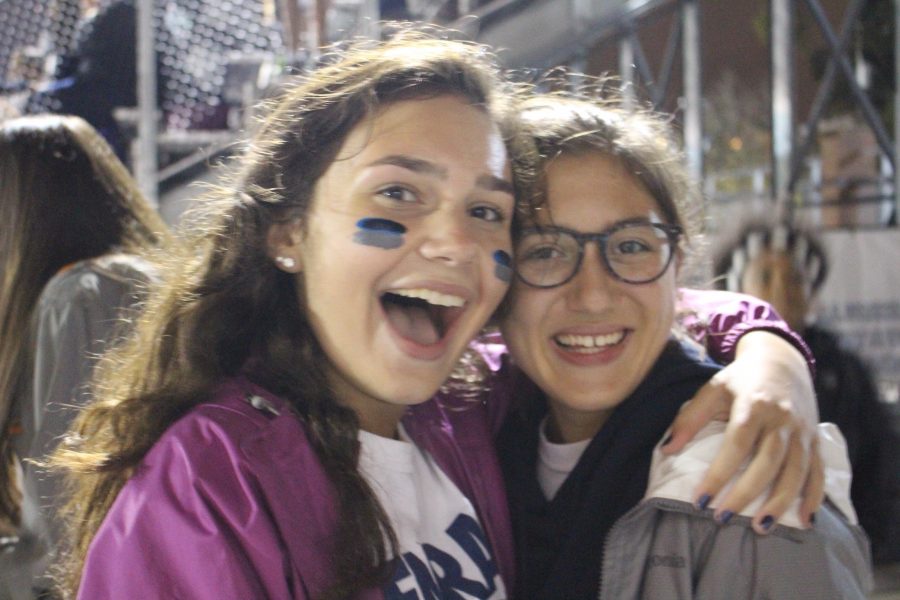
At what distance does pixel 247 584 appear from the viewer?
1122 millimetres

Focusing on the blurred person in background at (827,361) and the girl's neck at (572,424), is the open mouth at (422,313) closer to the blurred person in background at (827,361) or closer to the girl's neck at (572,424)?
the girl's neck at (572,424)

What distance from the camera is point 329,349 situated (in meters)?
1.41

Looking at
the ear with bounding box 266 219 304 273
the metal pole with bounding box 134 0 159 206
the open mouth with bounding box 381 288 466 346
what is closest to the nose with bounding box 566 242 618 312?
the open mouth with bounding box 381 288 466 346

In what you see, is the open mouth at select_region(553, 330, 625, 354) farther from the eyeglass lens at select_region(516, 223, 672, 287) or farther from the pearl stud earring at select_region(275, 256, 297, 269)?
the pearl stud earring at select_region(275, 256, 297, 269)

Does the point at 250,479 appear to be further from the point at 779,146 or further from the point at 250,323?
the point at 779,146

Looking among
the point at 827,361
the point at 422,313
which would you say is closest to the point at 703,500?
the point at 422,313

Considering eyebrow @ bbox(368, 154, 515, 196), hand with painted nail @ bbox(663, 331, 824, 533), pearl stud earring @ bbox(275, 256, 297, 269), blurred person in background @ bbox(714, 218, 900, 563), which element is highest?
eyebrow @ bbox(368, 154, 515, 196)

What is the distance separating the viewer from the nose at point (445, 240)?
4.50 ft

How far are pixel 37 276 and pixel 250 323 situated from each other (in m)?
1.05

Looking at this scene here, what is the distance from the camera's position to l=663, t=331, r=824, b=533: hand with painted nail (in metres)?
1.33

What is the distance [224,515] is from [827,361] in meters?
2.40

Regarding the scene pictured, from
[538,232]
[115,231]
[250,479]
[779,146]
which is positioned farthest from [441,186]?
[779,146]

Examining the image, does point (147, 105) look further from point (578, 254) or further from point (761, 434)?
point (761, 434)

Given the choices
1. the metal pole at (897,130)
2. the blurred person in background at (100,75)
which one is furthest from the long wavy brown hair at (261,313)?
the blurred person in background at (100,75)
